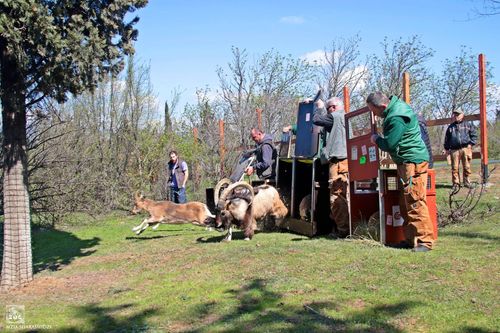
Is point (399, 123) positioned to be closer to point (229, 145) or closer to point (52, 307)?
point (52, 307)

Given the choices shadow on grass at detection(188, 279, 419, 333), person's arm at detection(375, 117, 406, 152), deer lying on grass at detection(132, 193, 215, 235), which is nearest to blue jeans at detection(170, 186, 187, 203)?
deer lying on grass at detection(132, 193, 215, 235)

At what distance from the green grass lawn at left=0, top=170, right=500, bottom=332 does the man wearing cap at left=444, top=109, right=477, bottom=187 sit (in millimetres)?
3072

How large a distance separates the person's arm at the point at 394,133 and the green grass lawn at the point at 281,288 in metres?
1.51

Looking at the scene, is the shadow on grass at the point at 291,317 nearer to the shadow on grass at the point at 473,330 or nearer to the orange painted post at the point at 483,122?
the shadow on grass at the point at 473,330

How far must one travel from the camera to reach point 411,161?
24.4 ft

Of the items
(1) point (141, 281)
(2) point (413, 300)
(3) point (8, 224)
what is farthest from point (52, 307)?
(2) point (413, 300)

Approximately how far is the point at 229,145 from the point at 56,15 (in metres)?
10.4

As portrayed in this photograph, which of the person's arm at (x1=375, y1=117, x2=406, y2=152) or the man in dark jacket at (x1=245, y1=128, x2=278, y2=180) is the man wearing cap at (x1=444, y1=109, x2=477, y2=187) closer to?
the man in dark jacket at (x1=245, y1=128, x2=278, y2=180)

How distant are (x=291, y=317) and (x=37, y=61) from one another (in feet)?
18.1

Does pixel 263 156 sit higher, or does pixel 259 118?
pixel 259 118

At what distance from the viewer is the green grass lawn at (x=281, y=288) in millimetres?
5320

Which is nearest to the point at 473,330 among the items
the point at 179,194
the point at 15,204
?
the point at 15,204

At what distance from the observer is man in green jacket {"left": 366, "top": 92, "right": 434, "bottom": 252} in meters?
7.38

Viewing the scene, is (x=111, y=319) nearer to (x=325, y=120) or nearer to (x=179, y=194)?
(x=325, y=120)
